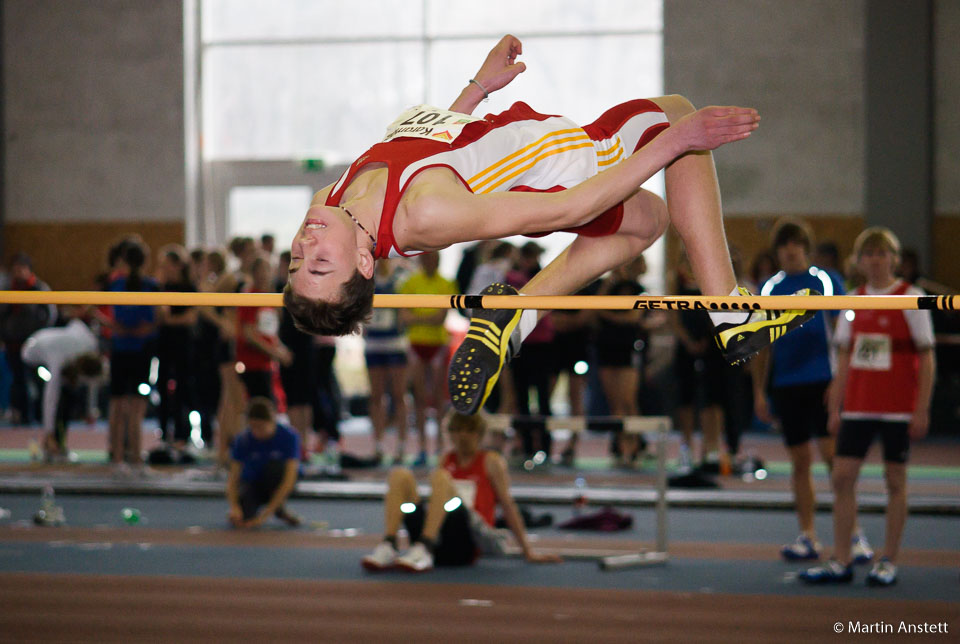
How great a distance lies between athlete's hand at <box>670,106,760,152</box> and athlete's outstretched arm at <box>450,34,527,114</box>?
0.89 m

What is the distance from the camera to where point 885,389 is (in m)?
4.71

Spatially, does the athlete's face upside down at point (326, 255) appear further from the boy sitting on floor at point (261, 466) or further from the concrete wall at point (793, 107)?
the concrete wall at point (793, 107)

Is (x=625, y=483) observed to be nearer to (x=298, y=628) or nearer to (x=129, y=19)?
(x=298, y=628)

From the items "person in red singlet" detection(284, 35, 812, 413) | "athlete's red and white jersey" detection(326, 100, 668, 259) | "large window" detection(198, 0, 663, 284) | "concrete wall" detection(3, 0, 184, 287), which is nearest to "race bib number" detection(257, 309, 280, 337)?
"person in red singlet" detection(284, 35, 812, 413)

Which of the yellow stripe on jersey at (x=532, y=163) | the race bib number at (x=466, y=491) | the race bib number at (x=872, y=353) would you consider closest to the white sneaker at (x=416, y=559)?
the race bib number at (x=466, y=491)

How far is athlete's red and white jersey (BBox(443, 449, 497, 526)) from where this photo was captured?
534 cm

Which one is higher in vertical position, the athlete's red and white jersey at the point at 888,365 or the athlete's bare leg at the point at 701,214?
the athlete's bare leg at the point at 701,214

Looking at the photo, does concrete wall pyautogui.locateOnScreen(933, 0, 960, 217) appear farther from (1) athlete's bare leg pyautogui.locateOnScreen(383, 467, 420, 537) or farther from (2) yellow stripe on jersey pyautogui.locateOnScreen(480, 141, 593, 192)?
(2) yellow stripe on jersey pyautogui.locateOnScreen(480, 141, 593, 192)

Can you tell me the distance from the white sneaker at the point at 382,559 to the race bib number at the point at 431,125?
2.81 metres

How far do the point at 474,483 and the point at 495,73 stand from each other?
8.11 feet

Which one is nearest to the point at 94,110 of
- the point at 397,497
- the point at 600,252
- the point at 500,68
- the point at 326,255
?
the point at 397,497

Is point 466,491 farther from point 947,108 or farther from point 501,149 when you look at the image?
point 947,108

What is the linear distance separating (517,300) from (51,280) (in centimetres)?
1036

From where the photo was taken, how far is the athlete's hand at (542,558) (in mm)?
5418
